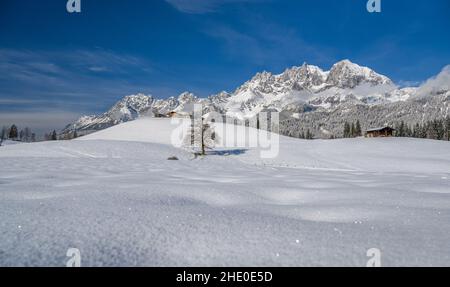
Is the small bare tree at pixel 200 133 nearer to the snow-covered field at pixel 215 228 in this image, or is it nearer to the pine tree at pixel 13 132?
the snow-covered field at pixel 215 228

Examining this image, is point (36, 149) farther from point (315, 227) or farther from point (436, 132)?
point (436, 132)

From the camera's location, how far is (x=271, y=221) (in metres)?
4.50

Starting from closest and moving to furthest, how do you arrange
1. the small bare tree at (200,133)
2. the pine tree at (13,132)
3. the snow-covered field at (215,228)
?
the snow-covered field at (215,228), the small bare tree at (200,133), the pine tree at (13,132)

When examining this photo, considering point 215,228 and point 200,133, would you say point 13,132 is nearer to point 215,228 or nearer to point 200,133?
point 200,133

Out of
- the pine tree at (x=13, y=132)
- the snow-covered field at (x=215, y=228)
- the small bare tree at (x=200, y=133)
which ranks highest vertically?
the pine tree at (x=13, y=132)

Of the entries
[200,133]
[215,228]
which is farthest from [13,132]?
[215,228]

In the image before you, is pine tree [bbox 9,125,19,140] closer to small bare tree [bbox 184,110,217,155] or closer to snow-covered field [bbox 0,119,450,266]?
small bare tree [bbox 184,110,217,155]

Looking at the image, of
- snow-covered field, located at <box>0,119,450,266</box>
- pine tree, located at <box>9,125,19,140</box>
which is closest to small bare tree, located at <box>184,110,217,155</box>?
snow-covered field, located at <box>0,119,450,266</box>

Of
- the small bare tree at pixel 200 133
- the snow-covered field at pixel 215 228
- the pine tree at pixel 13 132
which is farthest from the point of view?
the pine tree at pixel 13 132

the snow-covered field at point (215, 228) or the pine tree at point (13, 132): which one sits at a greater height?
the pine tree at point (13, 132)

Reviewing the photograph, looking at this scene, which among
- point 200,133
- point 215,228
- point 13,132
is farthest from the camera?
point 13,132

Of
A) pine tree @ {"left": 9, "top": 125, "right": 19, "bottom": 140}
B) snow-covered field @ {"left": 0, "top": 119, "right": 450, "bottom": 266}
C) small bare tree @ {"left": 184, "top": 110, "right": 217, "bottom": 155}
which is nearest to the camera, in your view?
snow-covered field @ {"left": 0, "top": 119, "right": 450, "bottom": 266}

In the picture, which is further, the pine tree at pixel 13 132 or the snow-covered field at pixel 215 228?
the pine tree at pixel 13 132

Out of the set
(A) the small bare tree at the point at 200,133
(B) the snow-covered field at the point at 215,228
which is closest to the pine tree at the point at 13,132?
(A) the small bare tree at the point at 200,133
